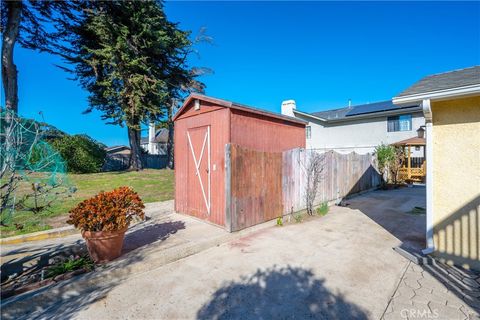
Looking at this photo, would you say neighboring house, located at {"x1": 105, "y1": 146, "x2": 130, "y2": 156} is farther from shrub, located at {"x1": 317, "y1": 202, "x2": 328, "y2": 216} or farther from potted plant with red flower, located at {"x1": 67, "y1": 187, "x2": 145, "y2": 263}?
potted plant with red flower, located at {"x1": 67, "y1": 187, "x2": 145, "y2": 263}

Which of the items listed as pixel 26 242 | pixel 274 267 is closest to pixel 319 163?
pixel 274 267

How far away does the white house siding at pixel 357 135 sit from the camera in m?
16.0

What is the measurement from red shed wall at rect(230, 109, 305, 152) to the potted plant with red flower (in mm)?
2526

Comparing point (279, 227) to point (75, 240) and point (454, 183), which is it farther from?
point (75, 240)

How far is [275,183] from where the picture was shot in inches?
223

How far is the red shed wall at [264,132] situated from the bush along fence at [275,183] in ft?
1.21

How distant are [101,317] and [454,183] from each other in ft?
16.0

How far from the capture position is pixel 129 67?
14414 millimetres

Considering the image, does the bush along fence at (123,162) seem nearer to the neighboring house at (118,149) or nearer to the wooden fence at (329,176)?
the neighboring house at (118,149)

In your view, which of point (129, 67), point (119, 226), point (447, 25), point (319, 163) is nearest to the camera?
point (119, 226)

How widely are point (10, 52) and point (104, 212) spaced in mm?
14728

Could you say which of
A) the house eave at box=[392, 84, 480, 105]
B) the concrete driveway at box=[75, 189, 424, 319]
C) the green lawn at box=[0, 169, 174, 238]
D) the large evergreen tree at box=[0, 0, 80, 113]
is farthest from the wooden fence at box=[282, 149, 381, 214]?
the large evergreen tree at box=[0, 0, 80, 113]

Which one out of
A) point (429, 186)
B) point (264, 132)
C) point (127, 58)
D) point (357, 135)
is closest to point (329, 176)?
point (264, 132)
